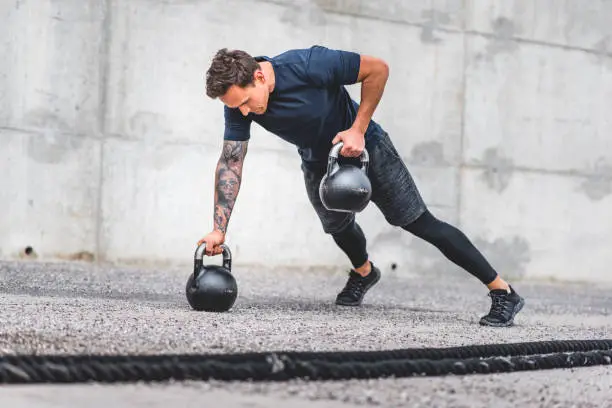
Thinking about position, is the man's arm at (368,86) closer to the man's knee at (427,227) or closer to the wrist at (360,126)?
the wrist at (360,126)

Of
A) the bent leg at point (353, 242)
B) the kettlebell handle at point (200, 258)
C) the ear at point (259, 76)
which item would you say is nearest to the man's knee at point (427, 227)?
the bent leg at point (353, 242)

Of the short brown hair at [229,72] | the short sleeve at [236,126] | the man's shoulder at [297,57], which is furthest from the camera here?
the short sleeve at [236,126]

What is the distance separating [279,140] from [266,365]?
607cm

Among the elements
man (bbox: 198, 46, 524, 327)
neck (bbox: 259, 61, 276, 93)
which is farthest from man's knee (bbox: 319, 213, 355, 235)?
neck (bbox: 259, 61, 276, 93)

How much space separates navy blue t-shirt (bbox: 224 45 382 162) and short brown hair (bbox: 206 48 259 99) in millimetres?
204

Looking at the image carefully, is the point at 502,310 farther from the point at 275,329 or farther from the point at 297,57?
the point at 297,57

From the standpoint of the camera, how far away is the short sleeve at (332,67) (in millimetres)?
4586

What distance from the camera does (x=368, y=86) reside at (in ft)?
15.3

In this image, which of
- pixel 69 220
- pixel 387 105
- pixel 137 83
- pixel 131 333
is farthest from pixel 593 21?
pixel 131 333

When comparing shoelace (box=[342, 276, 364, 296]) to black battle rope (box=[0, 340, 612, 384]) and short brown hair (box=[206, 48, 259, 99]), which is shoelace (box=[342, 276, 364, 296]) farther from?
black battle rope (box=[0, 340, 612, 384])

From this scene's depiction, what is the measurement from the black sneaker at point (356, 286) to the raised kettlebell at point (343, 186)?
3.30 feet

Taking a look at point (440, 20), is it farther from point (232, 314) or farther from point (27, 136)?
point (232, 314)

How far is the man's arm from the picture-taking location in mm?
4637

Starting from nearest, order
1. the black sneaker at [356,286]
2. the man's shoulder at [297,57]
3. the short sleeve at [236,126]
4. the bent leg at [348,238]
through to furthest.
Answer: the man's shoulder at [297,57] < the short sleeve at [236,126] < the bent leg at [348,238] < the black sneaker at [356,286]
